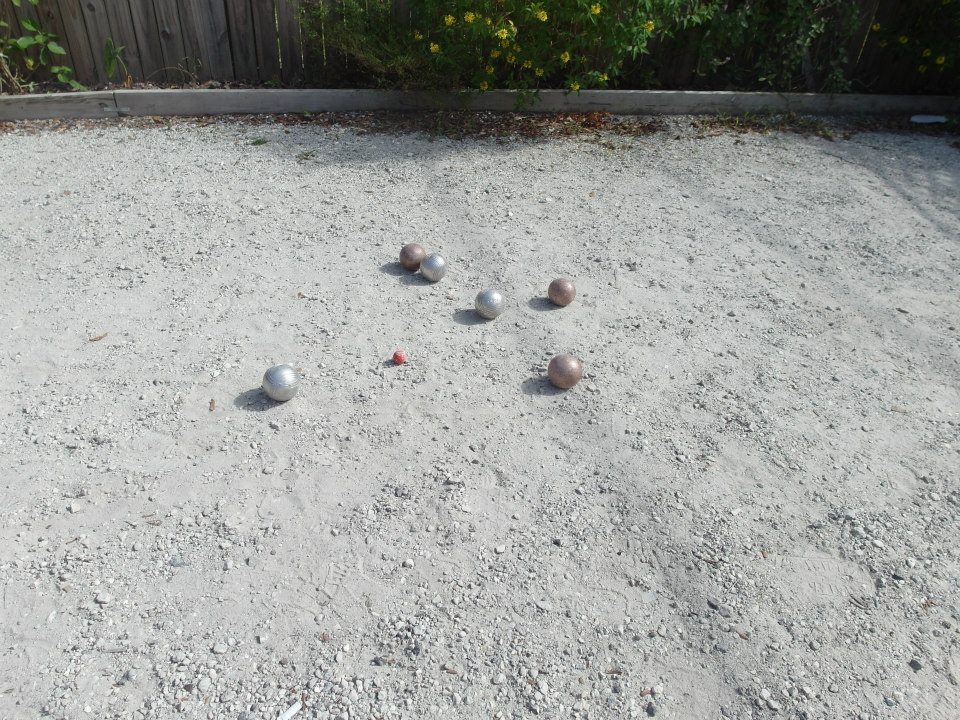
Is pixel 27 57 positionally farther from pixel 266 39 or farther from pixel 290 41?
pixel 290 41

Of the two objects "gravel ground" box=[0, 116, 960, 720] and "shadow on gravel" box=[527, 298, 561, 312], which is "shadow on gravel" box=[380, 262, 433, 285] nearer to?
"gravel ground" box=[0, 116, 960, 720]

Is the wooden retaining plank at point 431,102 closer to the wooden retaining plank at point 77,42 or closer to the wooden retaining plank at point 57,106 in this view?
the wooden retaining plank at point 57,106

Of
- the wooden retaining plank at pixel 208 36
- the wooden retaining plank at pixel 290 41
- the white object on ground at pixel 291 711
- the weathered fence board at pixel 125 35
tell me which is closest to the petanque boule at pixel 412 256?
the white object on ground at pixel 291 711

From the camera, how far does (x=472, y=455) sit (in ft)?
10.3

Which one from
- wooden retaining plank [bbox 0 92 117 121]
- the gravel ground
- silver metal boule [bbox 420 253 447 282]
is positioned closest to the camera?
the gravel ground

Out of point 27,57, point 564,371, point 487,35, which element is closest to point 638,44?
point 487,35

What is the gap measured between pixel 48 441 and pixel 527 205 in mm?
3590

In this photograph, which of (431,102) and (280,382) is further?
(431,102)

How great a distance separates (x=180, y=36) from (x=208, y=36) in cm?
26

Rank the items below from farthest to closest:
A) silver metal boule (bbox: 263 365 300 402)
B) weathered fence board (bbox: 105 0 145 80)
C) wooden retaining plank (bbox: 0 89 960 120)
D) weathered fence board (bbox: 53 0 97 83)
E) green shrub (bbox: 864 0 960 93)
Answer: green shrub (bbox: 864 0 960 93) → weathered fence board (bbox: 105 0 145 80) → weathered fence board (bbox: 53 0 97 83) → wooden retaining plank (bbox: 0 89 960 120) → silver metal boule (bbox: 263 365 300 402)

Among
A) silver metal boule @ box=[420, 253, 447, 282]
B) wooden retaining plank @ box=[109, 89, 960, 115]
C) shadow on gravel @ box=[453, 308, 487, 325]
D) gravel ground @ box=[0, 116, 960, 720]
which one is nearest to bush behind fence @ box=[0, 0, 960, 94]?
wooden retaining plank @ box=[109, 89, 960, 115]

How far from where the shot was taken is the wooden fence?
677cm

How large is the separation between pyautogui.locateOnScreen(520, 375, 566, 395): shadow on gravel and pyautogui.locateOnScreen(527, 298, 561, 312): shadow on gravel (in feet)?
2.29

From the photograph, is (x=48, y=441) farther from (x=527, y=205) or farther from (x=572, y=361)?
(x=527, y=205)
